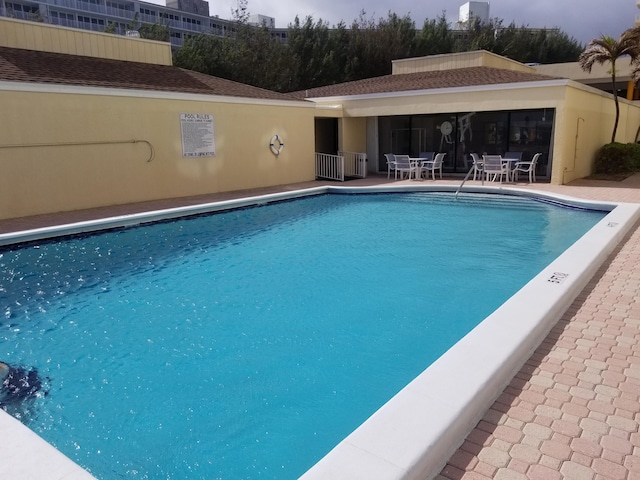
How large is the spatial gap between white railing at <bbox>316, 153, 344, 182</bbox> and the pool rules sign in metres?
4.80

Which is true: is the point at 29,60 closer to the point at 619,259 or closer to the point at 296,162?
the point at 296,162

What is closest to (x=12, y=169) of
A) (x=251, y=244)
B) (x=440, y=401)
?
(x=251, y=244)

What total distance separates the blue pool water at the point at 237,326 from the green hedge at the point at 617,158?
8.45m

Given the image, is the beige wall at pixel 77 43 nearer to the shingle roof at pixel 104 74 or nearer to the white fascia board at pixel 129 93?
the shingle roof at pixel 104 74

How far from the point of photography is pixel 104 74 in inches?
474

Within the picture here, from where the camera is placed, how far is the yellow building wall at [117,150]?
976 centimetres

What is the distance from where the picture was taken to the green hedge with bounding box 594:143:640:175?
16250mm

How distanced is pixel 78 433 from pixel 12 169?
8186 millimetres

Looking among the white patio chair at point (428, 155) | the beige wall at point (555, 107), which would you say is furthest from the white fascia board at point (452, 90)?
the white patio chair at point (428, 155)

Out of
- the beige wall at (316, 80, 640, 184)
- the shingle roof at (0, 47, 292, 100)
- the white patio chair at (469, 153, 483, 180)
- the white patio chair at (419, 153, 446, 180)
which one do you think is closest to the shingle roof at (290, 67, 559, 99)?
the beige wall at (316, 80, 640, 184)

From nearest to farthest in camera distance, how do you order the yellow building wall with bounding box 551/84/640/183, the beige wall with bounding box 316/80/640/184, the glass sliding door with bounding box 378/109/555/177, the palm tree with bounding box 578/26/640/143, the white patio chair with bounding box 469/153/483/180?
the beige wall with bounding box 316/80/640/184 < the yellow building wall with bounding box 551/84/640/183 < the white patio chair with bounding box 469/153/483/180 < the palm tree with bounding box 578/26/640/143 < the glass sliding door with bounding box 378/109/555/177

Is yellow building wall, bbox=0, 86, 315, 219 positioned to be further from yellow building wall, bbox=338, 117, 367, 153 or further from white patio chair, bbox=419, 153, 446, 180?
white patio chair, bbox=419, 153, 446, 180

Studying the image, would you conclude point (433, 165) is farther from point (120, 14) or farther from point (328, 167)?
point (120, 14)

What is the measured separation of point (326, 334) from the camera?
4.85 metres
